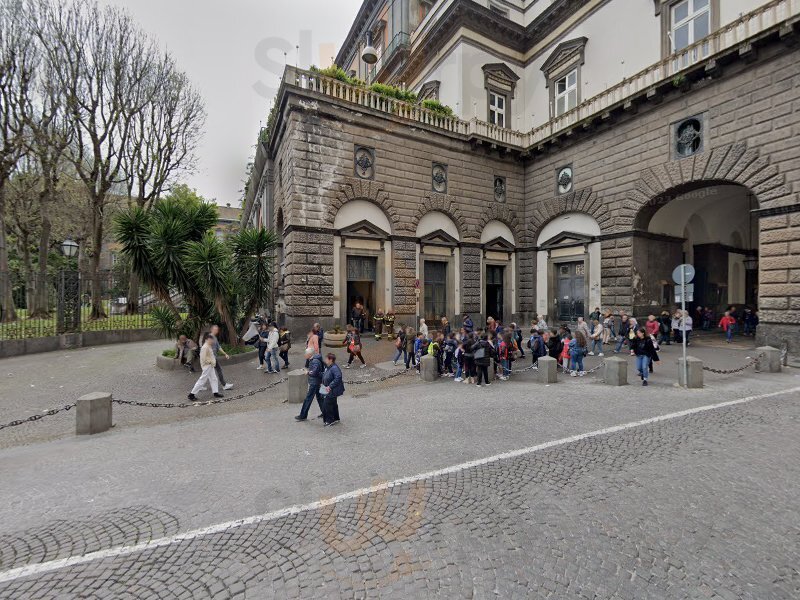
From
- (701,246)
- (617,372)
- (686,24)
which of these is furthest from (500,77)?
(617,372)

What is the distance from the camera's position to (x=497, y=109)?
73.9 feet

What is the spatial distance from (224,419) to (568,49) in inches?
955

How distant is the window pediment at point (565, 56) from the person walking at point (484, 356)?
18.8 meters

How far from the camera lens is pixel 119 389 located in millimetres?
9133

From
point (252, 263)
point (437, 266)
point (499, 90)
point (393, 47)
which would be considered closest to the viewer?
point (252, 263)

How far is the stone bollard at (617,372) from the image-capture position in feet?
29.6

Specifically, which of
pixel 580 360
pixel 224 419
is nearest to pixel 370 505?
pixel 224 419

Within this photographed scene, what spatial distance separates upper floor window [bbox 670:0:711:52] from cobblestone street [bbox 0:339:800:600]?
1635cm

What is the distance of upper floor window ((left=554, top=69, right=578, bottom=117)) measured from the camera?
66.4 feet

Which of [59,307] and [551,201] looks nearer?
[59,307]

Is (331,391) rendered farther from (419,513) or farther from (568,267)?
(568,267)

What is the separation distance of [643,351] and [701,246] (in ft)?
49.6

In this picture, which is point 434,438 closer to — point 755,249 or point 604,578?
point 604,578

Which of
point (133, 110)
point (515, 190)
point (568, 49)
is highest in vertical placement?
point (568, 49)
